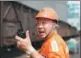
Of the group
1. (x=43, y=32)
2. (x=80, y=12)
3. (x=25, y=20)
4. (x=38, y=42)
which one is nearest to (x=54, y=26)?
(x=43, y=32)

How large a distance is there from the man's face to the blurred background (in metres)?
1.34

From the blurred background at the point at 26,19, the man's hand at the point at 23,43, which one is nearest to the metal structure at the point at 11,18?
the blurred background at the point at 26,19

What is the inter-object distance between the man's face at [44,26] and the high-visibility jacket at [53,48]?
0.09 ft

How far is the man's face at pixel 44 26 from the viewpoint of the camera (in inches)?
53.3

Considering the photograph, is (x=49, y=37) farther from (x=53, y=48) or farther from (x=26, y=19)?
(x=26, y=19)

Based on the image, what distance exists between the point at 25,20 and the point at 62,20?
0.42 metres

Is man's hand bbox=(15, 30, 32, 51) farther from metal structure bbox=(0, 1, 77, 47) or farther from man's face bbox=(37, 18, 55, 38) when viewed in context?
metal structure bbox=(0, 1, 77, 47)

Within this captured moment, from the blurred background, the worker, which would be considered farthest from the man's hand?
the blurred background

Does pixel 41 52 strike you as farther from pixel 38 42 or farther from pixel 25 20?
pixel 25 20

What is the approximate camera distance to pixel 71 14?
10.1 feet

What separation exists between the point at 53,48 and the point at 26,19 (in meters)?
1.66

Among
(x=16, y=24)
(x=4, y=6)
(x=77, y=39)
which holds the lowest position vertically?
(x=77, y=39)

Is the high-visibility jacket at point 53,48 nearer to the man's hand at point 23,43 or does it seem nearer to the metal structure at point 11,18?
the man's hand at point 23,43

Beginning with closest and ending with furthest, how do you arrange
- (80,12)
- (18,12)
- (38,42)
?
(38,42)
(18,12)
(80,12)
